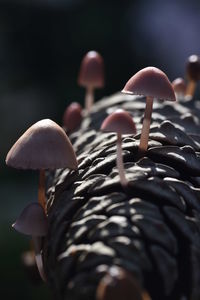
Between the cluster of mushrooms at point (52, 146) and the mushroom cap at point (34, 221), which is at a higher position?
the cluster of mushrooms at point (52, 146)

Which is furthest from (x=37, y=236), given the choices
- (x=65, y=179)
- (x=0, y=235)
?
(x=0, y=235)

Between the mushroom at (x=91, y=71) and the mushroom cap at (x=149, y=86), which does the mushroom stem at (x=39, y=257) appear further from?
the mushroom at (x=91, y=71)

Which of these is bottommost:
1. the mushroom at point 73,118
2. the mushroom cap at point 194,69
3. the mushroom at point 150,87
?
the mushroom at point 73,118

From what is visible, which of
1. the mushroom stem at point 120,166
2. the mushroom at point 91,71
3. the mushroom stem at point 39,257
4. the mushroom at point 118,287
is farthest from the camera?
the mushroom at point 91,71

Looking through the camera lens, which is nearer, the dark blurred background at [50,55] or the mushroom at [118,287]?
the mushroom at [118,287]

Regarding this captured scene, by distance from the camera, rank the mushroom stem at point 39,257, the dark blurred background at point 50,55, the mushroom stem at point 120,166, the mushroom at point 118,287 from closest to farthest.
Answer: the mushroom at point 118,287 → the mushroom stem at point 120,166 → the mushroom stem at point 39,257 → the dark blurred background at point 50,55

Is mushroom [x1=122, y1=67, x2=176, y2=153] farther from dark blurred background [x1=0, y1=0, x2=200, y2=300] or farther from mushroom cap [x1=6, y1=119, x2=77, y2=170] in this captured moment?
dark blurred background [x1=0, y1=0, x2=200, y2=300]

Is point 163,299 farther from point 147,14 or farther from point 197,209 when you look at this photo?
point 147,14

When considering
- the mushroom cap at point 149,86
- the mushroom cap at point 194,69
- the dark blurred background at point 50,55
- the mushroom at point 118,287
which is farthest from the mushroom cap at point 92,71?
the dark blurred background at point 50,55
